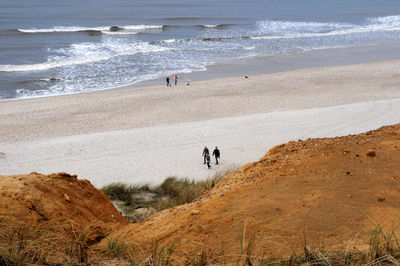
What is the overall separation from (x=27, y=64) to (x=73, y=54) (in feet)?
16.7

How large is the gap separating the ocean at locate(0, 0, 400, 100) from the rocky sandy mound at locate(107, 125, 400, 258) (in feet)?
73.1

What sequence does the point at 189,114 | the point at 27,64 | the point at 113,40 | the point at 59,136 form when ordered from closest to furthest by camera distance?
the point at 59,136, the point at 189,114, the point at 27,64, the point at 113,40

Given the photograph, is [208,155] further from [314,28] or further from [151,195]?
[314,28]

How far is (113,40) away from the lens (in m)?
45.0

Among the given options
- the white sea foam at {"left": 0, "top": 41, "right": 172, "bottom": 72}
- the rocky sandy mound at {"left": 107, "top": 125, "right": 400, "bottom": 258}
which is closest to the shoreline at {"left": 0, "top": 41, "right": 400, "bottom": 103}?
the white sea foam at {"left": 0, "top": 41, "right": 172, "bottom": 72}

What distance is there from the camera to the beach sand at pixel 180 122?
1605cm

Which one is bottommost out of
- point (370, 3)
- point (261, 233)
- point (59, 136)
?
point (59, 136)

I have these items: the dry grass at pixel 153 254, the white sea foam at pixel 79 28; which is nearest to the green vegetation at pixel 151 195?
the dry grass at pixel 153 254

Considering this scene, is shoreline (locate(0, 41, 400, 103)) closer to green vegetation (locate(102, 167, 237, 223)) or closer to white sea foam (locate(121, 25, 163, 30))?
green vegetation (locate(102, 167, 237, 223))

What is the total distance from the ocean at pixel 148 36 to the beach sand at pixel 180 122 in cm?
488

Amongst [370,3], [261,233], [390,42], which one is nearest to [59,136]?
[261,233]

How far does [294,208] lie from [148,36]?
4305 centimetres

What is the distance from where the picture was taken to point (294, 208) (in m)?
6.09

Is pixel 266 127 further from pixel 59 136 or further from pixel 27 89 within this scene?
pixel 27 89
